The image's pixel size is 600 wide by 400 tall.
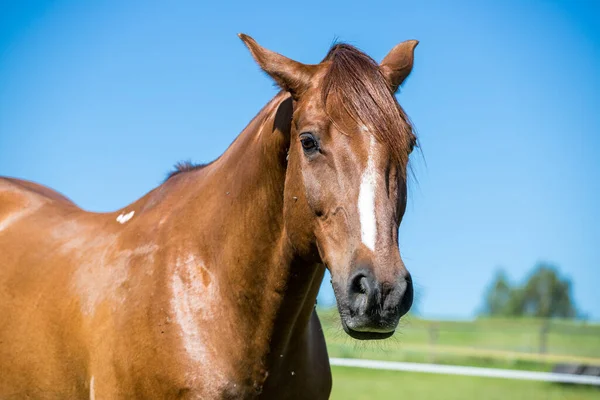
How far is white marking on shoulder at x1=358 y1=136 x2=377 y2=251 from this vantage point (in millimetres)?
2504

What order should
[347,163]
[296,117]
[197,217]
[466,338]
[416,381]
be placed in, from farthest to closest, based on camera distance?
[466,338], [416,381], [197,217], [296,117], [347,163]

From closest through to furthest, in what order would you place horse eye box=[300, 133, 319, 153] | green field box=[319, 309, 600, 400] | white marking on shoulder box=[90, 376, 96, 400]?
horse eye box=[300, 133, 319, 153]
white marking on shoulder box=[90, 376, 96, 400]
green field box=[319, 309, 600, 400]

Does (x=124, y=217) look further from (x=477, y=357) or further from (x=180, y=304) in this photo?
(x=477, y=357)

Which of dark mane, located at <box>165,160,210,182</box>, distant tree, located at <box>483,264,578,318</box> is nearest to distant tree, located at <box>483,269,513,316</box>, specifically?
distant tree, located at <box>483,264,578,318</box>

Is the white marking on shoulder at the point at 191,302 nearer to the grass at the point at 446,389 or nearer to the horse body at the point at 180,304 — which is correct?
the horse body at the point at 180,304

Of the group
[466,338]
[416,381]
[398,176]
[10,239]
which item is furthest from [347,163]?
[466,338]

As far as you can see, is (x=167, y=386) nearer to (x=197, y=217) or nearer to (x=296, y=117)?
(x=197, y=217)

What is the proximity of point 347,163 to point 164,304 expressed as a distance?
1120 millimetres

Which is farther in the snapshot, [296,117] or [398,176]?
[296,117]

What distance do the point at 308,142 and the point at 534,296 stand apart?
276 feet

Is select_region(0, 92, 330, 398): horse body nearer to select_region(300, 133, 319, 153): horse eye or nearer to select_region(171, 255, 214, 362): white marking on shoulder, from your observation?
select_region(171, 255, 214, 362): white marking on shoulder

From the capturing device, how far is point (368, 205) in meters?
2.55

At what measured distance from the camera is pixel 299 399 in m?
3.17

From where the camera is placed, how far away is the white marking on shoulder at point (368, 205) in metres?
2.50
